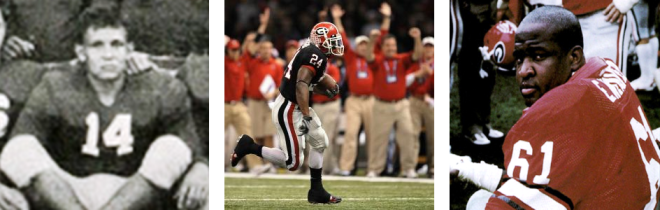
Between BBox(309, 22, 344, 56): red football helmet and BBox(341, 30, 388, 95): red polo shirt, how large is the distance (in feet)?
8.87

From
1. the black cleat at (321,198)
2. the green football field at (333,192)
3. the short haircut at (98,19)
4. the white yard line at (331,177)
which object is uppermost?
the short haircut at (98,19)

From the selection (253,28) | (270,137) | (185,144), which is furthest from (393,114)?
(185,144)

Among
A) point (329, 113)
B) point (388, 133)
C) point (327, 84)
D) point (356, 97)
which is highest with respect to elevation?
point (327, 84)

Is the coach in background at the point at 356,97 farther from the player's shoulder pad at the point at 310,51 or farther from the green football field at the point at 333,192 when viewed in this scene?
the player's shoulder pad at the point at 310,51

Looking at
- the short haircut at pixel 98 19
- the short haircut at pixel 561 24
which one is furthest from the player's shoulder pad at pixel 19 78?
the short haircut at pixel 561 24

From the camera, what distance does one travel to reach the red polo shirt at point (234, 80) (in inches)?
295

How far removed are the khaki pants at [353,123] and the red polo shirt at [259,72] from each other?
658 mm

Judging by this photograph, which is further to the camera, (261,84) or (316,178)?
(261,84)

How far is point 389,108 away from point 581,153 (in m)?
3.74

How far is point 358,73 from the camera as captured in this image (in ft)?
23.6

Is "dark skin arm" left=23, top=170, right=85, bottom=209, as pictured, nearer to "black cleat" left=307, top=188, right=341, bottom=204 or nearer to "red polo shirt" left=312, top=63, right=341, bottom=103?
"black cleat" left=307, top=188, right=341, bottom=204

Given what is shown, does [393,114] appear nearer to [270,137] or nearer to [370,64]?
[370,64]

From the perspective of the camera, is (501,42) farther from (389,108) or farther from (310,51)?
(389,108)

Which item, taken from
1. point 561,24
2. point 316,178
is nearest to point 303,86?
point 316,178
